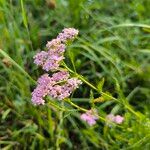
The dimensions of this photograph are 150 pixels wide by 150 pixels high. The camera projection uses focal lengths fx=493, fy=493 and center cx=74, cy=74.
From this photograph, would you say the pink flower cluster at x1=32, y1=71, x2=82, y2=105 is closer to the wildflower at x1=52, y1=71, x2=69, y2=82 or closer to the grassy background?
the wildflower at x1=52, y1=71, x2=69, y2=82

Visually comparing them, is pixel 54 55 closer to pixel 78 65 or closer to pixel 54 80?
pixel 54 80

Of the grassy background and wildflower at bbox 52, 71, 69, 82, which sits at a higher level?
wildflower at bbox 52, 71, 69, 82

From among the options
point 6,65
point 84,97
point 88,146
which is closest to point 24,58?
point 6,65

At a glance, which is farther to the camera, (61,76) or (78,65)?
(78,65)

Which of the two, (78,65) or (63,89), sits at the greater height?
(63,89)

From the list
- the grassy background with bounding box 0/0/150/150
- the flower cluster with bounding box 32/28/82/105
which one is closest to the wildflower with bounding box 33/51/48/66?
the flower cluster with bounding box 32/28/82/105

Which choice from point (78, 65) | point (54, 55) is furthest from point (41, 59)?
point (78, 65)

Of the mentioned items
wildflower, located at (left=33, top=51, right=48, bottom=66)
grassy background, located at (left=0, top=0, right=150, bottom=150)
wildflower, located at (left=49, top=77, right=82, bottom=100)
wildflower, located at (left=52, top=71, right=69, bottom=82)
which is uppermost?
wildflower, located at (left=33, top=51, right=48, bottom=66)

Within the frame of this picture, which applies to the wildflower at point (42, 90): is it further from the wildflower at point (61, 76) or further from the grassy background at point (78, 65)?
the grassy background at point (78, 65)
